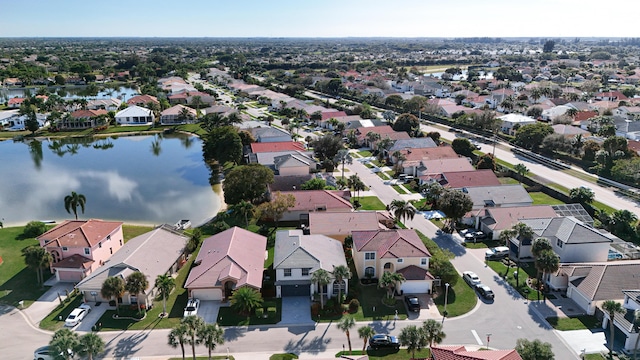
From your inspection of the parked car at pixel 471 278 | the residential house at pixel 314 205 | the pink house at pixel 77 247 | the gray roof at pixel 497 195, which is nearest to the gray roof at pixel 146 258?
the pink house at pixel 77 247

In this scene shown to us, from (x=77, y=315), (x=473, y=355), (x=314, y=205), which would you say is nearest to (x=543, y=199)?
(x=314, y=205)

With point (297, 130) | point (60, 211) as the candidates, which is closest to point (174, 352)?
point (60, 211)

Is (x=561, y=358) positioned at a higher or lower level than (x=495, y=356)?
lower

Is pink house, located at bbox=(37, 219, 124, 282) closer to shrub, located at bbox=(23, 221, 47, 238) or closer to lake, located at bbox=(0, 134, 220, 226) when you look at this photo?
shrub, located at bbox=(23, 221, 47, 238)

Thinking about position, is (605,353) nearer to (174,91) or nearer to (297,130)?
(297,130)

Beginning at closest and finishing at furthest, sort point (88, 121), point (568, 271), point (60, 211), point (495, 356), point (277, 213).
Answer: point (495, 356) → point (568, 271) → point (277, 213) → point (60, 211) → point (88, 121)

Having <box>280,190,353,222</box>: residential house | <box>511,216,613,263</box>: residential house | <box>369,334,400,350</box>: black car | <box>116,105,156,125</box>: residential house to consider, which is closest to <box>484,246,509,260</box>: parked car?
<box>511,216,613,263</box>: residential house
